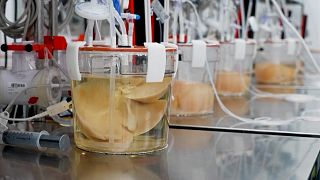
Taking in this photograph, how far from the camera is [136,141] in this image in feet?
2.70

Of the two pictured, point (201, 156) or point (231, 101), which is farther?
point (231, 101)

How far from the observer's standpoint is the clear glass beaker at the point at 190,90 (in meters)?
1.27

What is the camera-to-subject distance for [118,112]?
80 centimetres

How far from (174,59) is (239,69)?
3.10 feet

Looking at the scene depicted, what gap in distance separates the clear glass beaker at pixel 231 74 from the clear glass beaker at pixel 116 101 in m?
0.87

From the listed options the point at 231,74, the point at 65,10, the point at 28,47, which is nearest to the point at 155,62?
the point at 28,47

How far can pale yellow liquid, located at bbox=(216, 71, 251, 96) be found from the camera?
170cm

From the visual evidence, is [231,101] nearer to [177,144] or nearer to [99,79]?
[177,144]

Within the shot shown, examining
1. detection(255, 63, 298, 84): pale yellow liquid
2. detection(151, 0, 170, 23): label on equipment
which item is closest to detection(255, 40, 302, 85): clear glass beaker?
detection(255, 63, 298, 84): pale yellow liquid

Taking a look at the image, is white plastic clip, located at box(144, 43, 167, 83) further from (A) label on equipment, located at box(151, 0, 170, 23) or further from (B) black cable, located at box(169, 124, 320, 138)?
(B) black cable, located at box(169, 124, 320, 138)

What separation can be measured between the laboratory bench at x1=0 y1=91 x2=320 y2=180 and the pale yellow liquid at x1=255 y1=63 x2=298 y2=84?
1.19 metres

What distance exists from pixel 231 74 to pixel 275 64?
0.59 metres

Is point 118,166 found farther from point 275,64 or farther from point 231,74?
point 275,64

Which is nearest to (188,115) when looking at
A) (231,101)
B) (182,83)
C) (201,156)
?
(182,83)
